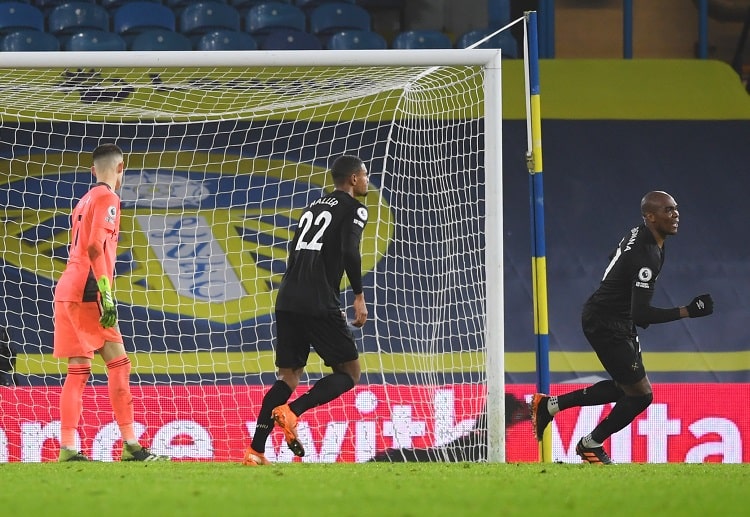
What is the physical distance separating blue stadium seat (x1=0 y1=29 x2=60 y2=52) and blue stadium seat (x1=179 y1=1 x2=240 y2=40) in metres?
1.26

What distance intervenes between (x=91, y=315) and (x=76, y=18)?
18.0 ft

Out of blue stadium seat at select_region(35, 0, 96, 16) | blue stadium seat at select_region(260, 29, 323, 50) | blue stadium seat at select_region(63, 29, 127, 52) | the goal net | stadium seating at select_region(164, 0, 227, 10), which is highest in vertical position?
blue stadium seat at select_region(35, 0, 96, 16)

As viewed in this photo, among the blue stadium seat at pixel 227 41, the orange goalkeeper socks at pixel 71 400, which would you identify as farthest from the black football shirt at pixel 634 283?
the blue stadium seat at pixel 227 41

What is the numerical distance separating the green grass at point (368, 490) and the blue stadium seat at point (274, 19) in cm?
623

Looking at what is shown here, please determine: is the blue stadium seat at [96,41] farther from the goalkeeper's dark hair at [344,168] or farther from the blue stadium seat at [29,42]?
the goalkeeper's dark hair at [344,168]

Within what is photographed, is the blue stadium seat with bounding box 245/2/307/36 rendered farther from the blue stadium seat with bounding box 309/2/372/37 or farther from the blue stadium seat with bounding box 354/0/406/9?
the blue stadium seat with bounding box 354/0/406/9

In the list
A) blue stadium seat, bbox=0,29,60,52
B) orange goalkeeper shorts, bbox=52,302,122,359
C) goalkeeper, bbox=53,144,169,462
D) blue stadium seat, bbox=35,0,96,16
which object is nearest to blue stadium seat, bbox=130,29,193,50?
blue stadium seat, bbox=0,29,60,52

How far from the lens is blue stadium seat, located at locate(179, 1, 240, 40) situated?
1098cm

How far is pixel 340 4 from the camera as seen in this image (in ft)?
37.0

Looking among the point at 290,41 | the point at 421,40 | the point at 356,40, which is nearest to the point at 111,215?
the point at 290,41

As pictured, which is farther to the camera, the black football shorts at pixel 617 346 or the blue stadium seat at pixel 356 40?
the blue stadium seat at pixel 356 40

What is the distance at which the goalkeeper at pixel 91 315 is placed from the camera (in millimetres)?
5941

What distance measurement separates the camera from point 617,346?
6.33m

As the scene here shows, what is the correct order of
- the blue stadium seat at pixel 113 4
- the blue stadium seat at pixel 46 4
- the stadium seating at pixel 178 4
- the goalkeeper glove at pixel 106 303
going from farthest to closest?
the stadium seating at pixel 178 4 < the blue stadium seat at pixel 46 4 < the blue stadium seat at pixel 113 4 < the goalkeeper glove at pixel 106 303
